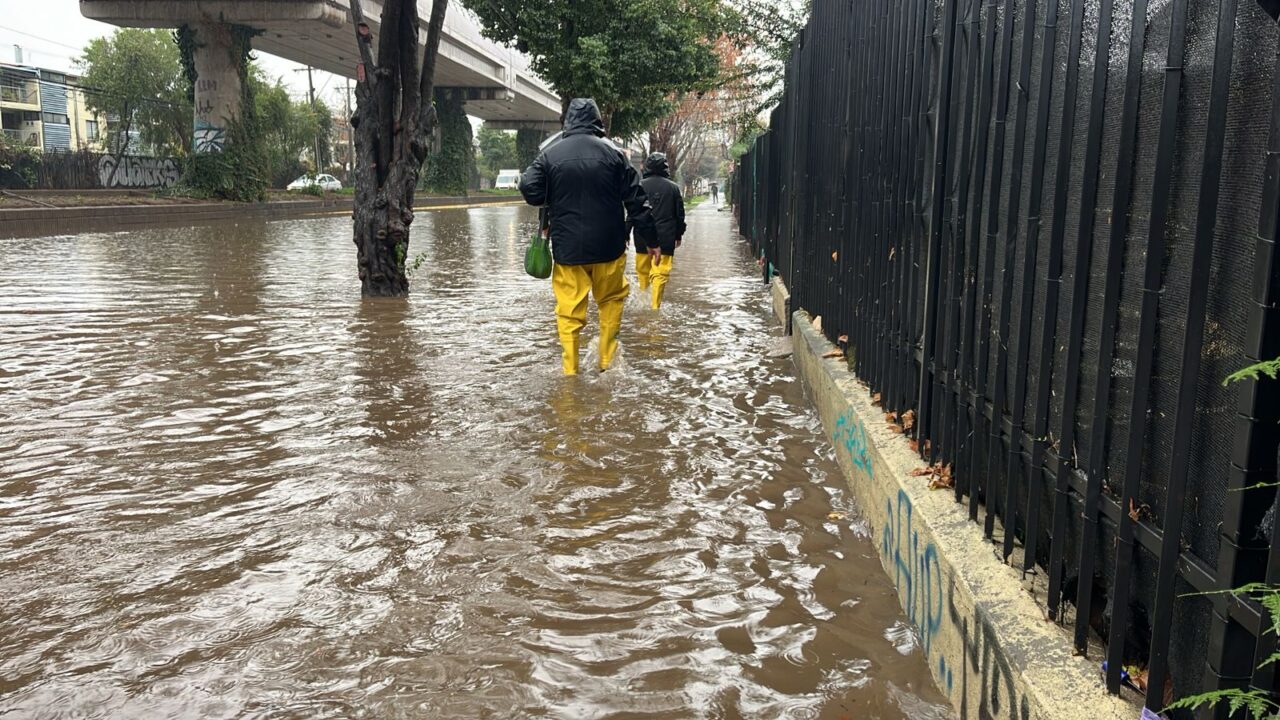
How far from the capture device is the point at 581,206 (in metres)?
6.46

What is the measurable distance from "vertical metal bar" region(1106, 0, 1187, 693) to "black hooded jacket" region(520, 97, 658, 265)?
470 cm

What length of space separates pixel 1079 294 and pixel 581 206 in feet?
14.8

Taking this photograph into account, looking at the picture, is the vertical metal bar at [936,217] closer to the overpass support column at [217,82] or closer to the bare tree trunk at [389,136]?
the bare tree trunk at [389,136]

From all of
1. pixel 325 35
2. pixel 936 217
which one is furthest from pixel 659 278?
pixel 325 35

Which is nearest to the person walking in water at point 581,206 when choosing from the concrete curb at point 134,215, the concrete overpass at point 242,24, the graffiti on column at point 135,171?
the concrete curb at point 134,215

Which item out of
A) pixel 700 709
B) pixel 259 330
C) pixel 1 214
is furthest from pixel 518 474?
pixel 1 214

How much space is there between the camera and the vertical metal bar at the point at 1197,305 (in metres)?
1.69

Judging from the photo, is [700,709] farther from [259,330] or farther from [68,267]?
[68,267]

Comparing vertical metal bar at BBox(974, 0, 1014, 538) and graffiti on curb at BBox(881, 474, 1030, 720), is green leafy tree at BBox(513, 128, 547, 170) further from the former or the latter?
vertical metal bar at BBox(974, 0, 1014, 538)

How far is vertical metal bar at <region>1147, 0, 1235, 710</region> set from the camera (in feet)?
5.55

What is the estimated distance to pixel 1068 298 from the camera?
2.46m

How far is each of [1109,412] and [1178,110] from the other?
685mm

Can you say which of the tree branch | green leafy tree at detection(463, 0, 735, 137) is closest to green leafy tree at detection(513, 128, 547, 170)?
green leafy tree at detection(463, 0, 735, 137)

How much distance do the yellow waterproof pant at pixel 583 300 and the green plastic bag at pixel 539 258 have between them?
7 cm
